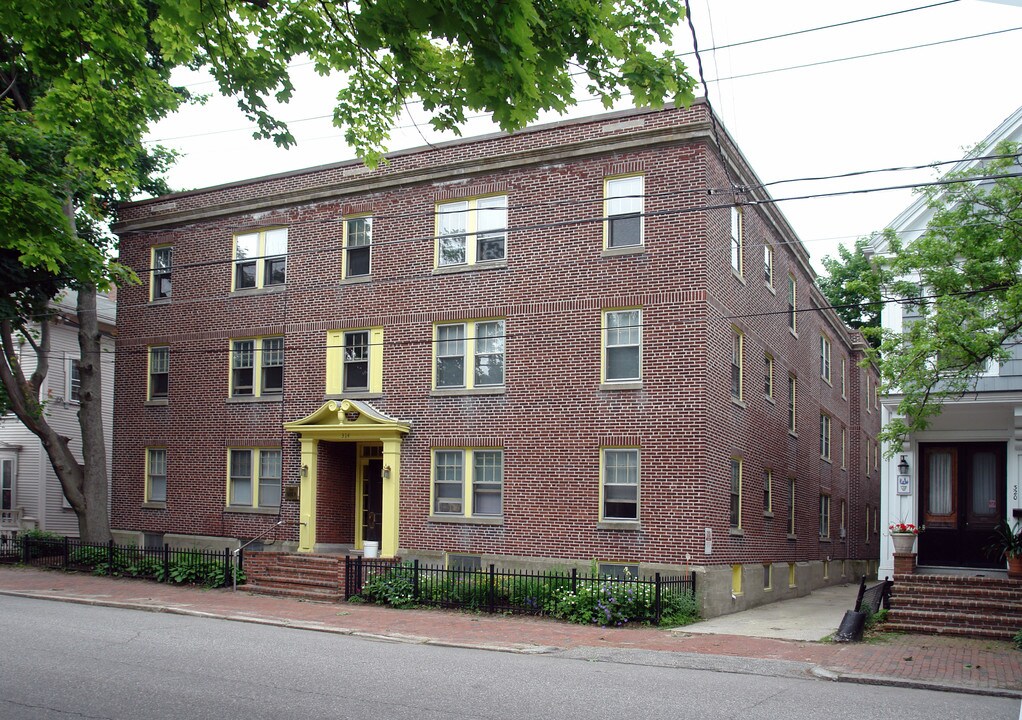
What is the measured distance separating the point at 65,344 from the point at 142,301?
29.8 feet

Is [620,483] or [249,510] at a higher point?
[620,483]

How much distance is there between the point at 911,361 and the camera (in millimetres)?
16453

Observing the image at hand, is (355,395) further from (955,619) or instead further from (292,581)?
(955,619)

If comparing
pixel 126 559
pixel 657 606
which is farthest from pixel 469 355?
pixel 126 559

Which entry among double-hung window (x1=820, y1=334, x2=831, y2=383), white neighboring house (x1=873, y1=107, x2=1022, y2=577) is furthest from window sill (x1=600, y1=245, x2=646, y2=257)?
double-hung window (x1=820, y1=334, x2=831, y2=383)

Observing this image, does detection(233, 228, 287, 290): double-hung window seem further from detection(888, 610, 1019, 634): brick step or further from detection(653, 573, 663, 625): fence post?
detection(888, 610, 1019, 634): brick step

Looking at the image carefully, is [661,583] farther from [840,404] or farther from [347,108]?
[840,404]

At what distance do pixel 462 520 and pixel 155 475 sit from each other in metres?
10.4

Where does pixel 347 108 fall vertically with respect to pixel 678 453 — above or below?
above

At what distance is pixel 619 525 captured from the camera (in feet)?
64.4

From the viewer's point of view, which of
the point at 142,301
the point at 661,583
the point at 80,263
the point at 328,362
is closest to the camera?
the point at 80,263

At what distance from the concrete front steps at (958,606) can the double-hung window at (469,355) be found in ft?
30.9

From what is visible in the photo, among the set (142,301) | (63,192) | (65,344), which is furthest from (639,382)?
(65,344)

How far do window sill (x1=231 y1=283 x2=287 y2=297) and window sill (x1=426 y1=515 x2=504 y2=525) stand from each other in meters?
7.47
